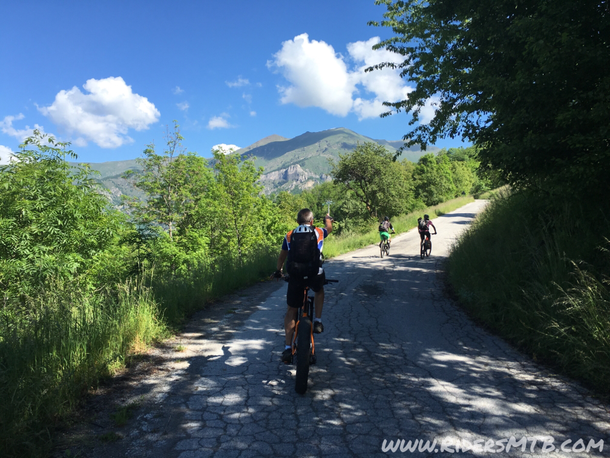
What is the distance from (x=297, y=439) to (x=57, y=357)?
264cm

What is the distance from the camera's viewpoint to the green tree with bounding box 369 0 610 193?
4484 millimetres

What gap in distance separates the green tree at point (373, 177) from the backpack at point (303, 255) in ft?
110

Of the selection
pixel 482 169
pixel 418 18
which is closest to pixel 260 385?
pixel 482 169

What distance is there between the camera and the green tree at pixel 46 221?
9.64 m

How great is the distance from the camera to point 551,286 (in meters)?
5.03

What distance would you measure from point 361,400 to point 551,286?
3.58 m

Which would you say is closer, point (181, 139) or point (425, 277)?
point (425, 277)

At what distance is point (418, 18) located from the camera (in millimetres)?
8828

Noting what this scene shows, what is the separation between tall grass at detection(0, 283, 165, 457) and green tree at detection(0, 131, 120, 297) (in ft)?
A: 17.9

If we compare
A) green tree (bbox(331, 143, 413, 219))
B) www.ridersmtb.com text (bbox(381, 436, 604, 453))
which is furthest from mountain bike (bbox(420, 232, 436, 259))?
green tree (bbox(331, 143, 413, 219))

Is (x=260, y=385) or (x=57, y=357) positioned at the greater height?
(x=57, y=357)

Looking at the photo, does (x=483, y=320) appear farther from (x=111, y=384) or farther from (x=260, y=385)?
(x=111, y=384)

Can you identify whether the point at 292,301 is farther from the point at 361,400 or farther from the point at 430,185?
the point at 430,185

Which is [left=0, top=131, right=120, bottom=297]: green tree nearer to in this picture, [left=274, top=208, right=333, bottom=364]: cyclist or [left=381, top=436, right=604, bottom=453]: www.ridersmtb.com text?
[left=274, top=208, right=333, bottom=364]: cyclist
